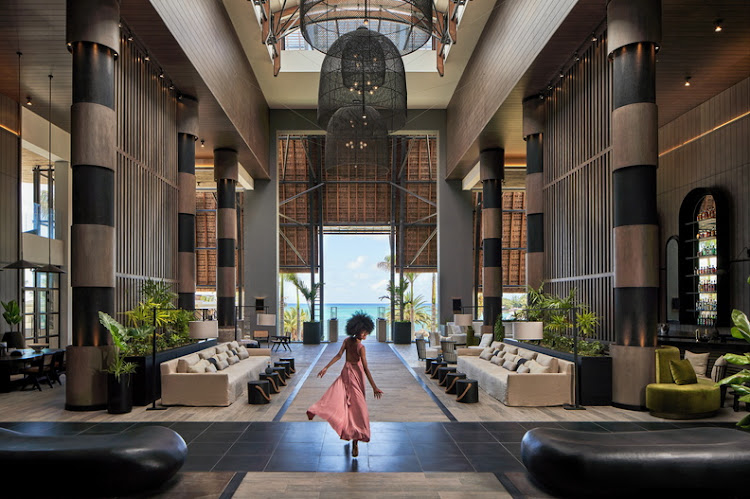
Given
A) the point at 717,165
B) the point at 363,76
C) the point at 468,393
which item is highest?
the point at 363,76

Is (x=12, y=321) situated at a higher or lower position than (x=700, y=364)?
higher

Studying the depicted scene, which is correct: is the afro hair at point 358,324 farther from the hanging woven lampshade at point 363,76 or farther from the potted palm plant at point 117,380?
the hanging woven lampshade at point 363,76

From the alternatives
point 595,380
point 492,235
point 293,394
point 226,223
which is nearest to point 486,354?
point 595,380

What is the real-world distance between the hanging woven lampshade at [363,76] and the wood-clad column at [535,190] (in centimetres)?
309

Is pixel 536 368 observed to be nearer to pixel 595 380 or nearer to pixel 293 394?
pixel 595 380

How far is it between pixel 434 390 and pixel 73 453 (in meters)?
7.27

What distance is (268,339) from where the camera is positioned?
2030 centimetres

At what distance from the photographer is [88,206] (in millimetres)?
8633

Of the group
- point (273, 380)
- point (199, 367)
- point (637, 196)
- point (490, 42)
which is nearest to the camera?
point (637, 196)

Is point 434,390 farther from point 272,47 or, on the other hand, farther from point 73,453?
point 272,47

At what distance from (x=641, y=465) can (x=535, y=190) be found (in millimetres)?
9595

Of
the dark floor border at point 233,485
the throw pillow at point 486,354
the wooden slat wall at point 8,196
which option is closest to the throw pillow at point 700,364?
the throw pillow at point 486,354

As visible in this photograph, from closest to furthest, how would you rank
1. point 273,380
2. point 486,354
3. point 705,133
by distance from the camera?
point 273,380, point 486,354, point 705,133

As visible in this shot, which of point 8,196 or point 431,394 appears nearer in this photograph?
point 431,394
